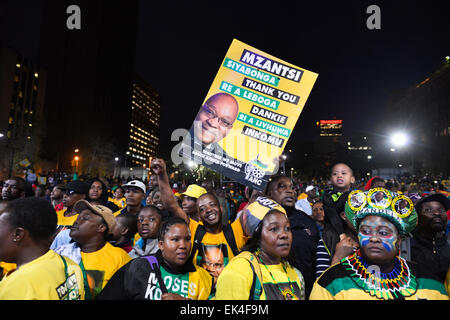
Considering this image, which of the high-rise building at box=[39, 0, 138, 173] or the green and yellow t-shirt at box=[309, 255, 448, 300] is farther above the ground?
the high-rise building at box=[39, 0, 138, 173]

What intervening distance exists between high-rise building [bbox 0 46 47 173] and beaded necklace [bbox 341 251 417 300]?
40.8 metres

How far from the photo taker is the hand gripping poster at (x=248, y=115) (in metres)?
5.36

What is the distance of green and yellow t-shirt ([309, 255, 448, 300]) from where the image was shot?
2119 millimetres

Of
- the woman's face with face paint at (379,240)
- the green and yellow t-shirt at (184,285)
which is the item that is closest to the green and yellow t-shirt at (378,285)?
the woman's face with face paint at (379,240)

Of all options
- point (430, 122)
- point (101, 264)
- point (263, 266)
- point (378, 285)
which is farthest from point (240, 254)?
point (430, 122)

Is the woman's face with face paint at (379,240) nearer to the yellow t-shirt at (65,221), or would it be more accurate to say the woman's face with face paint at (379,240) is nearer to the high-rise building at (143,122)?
the yellow t-shirt at (65,221)

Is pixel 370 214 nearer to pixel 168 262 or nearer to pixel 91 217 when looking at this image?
pixel 168 262

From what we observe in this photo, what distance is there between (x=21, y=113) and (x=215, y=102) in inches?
3231

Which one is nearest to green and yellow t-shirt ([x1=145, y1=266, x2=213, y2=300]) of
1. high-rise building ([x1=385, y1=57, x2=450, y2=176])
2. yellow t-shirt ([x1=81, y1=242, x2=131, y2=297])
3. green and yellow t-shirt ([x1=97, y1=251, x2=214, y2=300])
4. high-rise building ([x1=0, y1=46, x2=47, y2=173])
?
green and yellow t-shirt ([x1=97, y1=251, x2=214, y2=300])

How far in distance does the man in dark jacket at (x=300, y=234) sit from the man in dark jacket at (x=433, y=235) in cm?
113

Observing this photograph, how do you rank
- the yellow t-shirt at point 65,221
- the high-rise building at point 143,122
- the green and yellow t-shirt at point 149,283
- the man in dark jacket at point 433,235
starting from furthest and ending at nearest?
the high-rise building at point 143,122 → the yellow t-shirt at point 65,221 → the man in dark jacket at point 433,235 → the green and yellow t-shirt at point 149,283

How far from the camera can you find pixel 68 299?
6.77 ft

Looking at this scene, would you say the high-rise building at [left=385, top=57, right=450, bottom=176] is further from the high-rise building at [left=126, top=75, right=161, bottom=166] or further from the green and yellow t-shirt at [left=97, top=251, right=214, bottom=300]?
the high-rise building at [left=126, top=75, right=161, bottom=166]

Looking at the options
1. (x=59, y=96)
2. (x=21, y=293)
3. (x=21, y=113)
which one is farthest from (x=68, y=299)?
(x=59, y=96)
